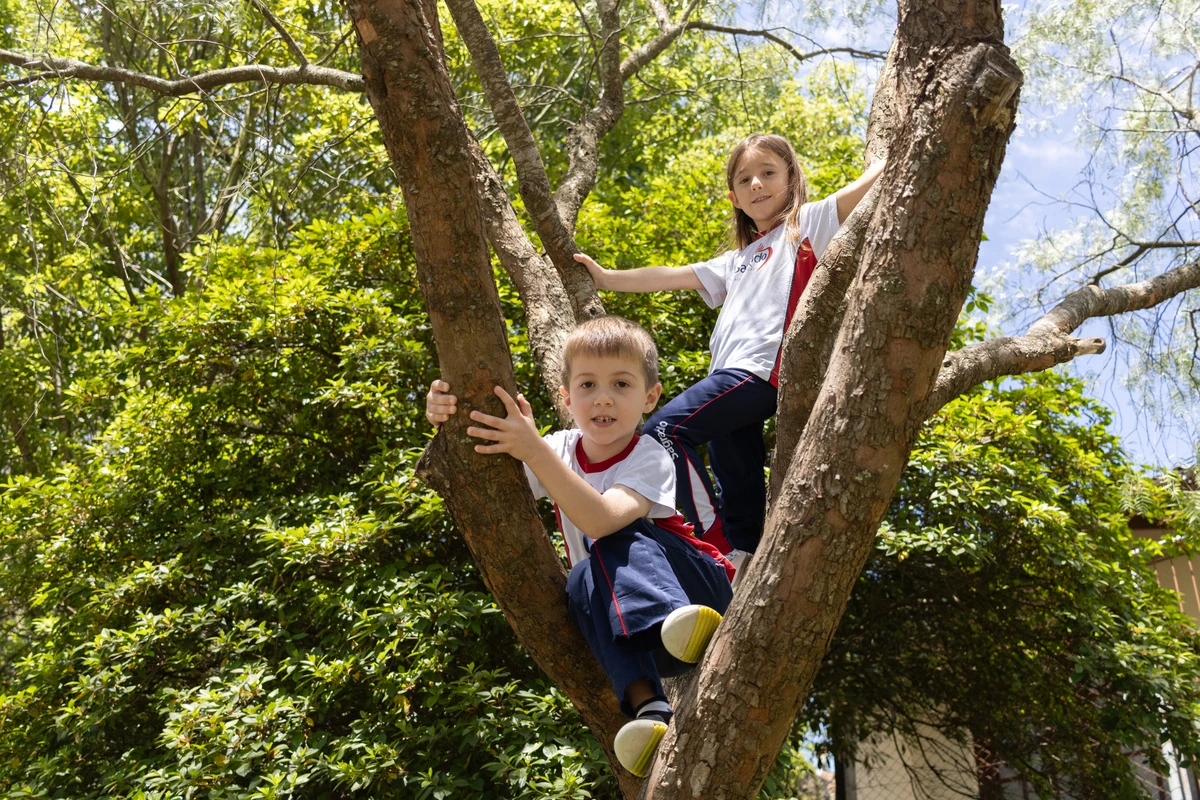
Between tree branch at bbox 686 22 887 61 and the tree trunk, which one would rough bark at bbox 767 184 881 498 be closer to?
the tree trunk

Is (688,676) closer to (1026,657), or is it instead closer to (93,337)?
(1026,657)

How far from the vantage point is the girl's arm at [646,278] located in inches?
131

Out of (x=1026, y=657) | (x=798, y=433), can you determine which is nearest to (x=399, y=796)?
(x=798, y=433)

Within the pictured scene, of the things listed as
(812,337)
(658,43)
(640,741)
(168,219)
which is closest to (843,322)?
(812,337)

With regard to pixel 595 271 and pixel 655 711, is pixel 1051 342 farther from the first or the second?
pixel 655 711

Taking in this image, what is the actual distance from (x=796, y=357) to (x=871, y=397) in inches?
19.1

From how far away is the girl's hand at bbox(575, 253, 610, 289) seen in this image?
335cm

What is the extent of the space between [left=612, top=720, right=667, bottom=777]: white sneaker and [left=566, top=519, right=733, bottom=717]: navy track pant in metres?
0.08

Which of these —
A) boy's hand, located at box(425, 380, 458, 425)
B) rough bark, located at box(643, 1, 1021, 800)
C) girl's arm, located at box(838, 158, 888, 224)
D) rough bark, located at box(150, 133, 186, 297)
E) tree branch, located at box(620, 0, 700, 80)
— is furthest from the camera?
rough bark, located at box(150, 133, 186, 297)

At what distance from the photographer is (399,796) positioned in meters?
3.29

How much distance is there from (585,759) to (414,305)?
8.01 feet

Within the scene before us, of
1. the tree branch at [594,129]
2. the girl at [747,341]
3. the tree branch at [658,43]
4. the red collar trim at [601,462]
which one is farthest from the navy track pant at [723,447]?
the tree branch at [658,43]

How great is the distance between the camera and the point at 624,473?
7.16 ft

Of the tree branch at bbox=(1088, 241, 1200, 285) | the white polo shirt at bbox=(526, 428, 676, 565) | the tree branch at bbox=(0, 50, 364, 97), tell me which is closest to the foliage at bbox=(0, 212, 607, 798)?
the tree branch at bbox=(0, 50, 364, 97)
